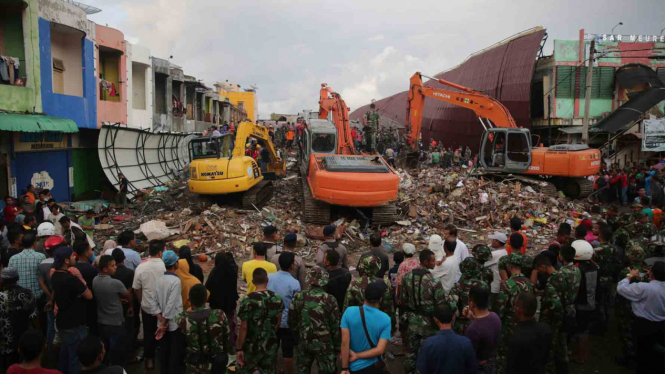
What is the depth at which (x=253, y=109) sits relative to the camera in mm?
57844

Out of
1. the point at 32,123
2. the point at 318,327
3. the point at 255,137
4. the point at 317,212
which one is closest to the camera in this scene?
the point at 318,327

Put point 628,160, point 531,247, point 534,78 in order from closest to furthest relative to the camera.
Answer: point 531,247 → point 628,160 → point 534,78

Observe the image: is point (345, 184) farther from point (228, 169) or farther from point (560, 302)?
point (560, 302)

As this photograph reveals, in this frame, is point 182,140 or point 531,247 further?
point 182,140

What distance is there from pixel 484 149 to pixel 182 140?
15.2 m

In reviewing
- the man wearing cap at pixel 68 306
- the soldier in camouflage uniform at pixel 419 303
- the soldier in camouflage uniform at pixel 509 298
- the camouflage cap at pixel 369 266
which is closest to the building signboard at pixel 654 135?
the soldier in camouflage uniform at pixel 509 298

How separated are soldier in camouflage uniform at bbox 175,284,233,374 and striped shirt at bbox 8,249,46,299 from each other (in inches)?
97.0

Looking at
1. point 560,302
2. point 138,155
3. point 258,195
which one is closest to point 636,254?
point 560,302

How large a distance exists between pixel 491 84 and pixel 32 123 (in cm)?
2418

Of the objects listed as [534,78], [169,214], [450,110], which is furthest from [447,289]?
[450,110]

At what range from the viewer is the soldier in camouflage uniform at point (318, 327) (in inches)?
164

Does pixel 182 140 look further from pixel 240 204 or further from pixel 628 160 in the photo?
pixel 628 160

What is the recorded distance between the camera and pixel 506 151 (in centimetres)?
1633

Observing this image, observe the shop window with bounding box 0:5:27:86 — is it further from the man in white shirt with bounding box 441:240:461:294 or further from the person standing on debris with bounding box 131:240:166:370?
the man in white shirt with bounding box 441:240:461:294
